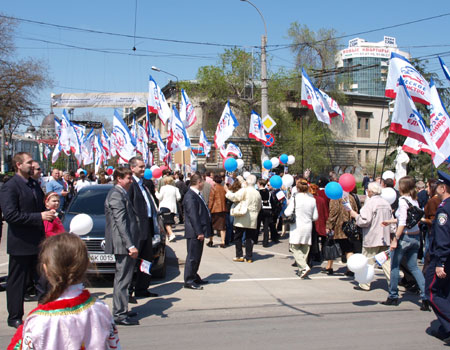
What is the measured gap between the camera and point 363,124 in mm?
62188

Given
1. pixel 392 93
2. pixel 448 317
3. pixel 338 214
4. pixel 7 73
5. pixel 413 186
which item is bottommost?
pixel 448 317

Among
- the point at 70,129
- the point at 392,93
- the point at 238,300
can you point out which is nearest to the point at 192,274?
the point at 238,300

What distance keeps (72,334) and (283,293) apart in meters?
5.69

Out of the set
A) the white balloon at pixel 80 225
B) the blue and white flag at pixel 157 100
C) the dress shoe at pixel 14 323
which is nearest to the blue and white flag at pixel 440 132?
the white balloon at pixel 80 225

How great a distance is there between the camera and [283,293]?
25.0ft

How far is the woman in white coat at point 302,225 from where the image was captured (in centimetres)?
865

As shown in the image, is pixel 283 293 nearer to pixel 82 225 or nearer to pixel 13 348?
pixel 82 225

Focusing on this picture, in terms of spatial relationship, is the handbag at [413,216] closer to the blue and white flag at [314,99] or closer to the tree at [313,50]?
the blue and white flag at [314,99]

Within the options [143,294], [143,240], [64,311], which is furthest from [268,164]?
[64,311]

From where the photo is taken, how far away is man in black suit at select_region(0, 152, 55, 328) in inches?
211

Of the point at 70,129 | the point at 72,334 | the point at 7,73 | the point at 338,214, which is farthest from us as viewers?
the point at 7,73

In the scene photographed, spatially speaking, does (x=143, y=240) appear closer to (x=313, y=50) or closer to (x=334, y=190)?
(x=334, y=190)

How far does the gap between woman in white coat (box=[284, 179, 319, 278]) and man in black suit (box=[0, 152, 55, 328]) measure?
4.65 meters

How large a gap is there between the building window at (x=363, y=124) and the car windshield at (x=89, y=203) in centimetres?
5604
